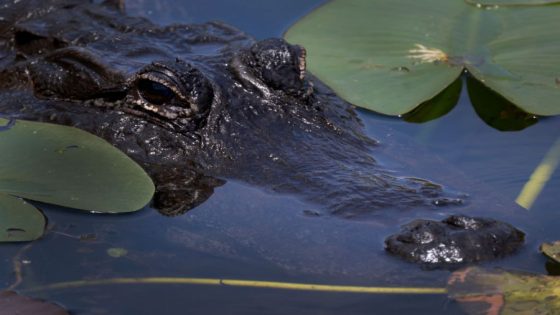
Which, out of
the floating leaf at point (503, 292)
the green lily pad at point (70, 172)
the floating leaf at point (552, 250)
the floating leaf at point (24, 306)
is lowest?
the floating leaf at point (503, 292)

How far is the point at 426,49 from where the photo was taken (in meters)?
6.35

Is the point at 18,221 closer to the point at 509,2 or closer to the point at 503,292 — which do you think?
the point at 503,292

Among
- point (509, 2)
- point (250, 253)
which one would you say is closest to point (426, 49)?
point (509, 2)

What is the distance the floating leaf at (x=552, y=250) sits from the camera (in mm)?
4312

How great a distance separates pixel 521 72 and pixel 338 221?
7.07 ft

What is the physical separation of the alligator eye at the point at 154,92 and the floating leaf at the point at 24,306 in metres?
1.34

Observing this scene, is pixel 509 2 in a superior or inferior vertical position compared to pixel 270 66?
superior

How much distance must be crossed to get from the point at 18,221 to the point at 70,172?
0.40 metres

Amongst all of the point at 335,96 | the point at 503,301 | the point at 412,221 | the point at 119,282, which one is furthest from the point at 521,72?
the point at 119,282

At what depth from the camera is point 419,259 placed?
4.14 metres

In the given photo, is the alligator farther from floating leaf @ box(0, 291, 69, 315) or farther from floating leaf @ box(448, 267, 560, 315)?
floating leaf @ box(0, 291, 69, 315)

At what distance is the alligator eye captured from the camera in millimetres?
4984

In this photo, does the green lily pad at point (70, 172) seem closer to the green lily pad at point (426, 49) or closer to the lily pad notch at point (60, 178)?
the lily pad notch at point (60, 178)

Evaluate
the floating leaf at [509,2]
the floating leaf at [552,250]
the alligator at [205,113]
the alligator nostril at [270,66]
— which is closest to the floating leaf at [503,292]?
the floating leaf at [552,250]
